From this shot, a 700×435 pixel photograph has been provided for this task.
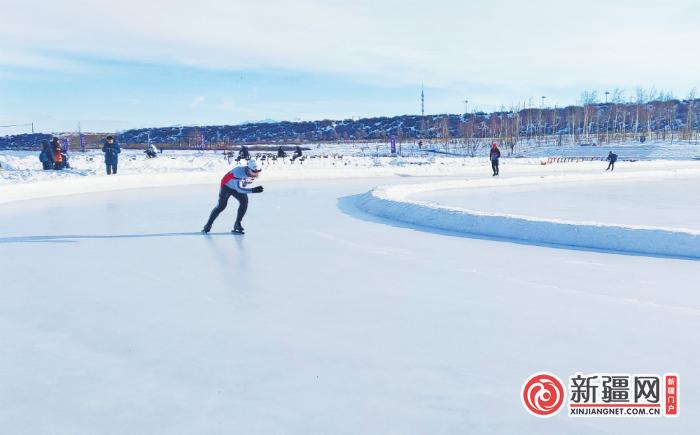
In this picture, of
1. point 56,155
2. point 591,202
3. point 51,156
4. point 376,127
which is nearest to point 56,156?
point 56,155

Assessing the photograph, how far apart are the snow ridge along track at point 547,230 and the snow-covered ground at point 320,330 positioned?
0.35 m

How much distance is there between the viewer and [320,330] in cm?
347

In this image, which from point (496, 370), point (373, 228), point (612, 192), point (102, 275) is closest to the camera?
point (496, 370)

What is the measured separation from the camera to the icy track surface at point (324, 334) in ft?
7.85

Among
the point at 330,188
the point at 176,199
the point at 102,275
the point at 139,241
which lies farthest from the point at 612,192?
the point at 102,275

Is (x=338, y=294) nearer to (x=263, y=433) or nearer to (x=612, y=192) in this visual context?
(x=263, y=433)

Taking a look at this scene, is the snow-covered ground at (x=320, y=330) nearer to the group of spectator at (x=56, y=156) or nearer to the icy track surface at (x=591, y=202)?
the icy track surface at (x=591, y=202)

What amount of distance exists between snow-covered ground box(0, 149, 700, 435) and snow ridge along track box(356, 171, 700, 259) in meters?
0.35

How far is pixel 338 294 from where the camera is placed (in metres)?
4.36

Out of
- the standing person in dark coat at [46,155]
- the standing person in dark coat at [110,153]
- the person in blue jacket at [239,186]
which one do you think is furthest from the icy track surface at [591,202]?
the standing person in dark coat at [46,155]

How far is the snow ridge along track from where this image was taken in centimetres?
605

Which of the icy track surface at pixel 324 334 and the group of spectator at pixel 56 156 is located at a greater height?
the group of spectator at pixel 56 156

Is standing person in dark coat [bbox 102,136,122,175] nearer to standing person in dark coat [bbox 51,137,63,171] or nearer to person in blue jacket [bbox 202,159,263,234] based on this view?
standing person in dark coat [bbox 51,137,63,171]

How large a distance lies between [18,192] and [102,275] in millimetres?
8411
